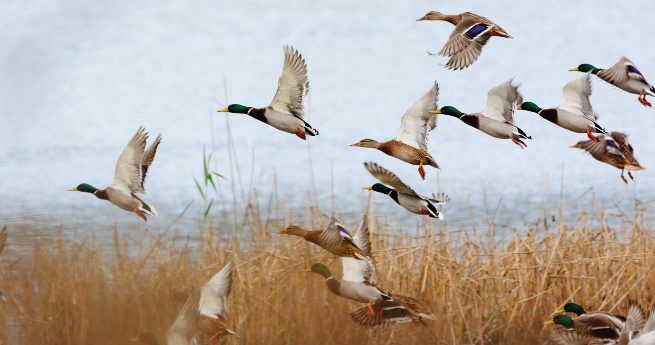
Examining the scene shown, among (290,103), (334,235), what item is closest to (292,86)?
(290,103)

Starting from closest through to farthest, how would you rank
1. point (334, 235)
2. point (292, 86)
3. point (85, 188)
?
point (334, 235) < point (292, 86) < point (85, 188)

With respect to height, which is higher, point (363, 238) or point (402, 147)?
point (402, 147)

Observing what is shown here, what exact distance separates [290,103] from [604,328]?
1932mm

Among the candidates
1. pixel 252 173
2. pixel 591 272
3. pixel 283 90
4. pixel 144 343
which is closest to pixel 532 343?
pixel 591 272

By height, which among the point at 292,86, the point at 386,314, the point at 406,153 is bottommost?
the point at 386,314

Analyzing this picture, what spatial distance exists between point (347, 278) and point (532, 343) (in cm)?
247

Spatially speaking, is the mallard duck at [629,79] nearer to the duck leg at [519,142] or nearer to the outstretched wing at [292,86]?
the duck leg at [519,142]

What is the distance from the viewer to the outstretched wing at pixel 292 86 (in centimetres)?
384

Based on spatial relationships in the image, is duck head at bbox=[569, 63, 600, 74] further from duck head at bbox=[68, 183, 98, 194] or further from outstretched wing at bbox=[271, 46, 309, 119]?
duck head at bbox=[68, 183, 98, 194]

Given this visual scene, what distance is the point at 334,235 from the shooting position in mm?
3625

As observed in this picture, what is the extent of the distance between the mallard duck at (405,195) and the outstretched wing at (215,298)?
903 millimetres

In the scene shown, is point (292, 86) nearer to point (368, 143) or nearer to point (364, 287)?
point (368, 143)

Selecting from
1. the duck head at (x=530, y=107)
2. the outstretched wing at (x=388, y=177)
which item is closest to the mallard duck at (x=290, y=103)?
the outstretched wing at (x=388, y=177)

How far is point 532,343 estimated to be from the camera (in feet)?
20.7
